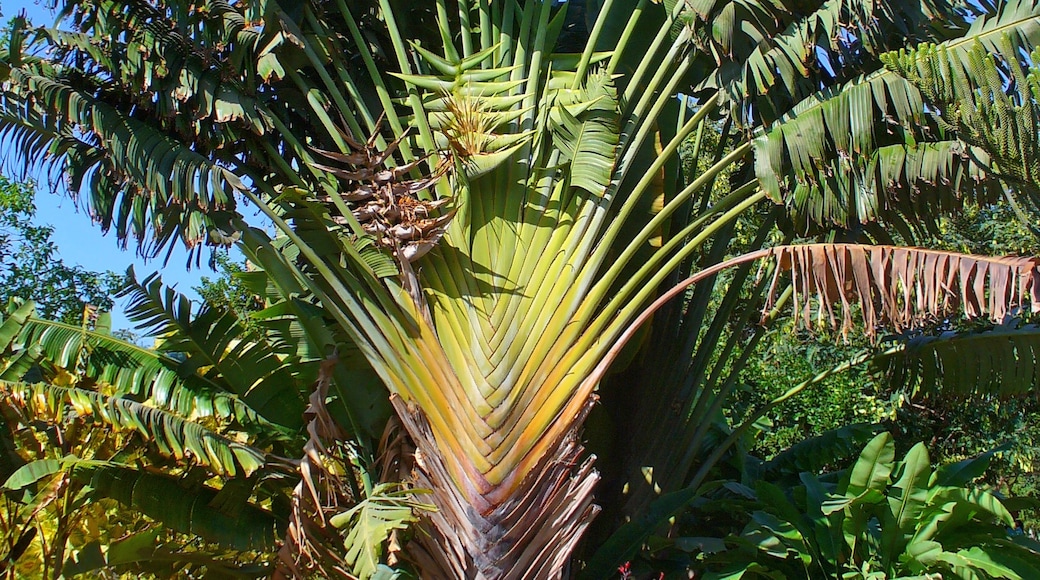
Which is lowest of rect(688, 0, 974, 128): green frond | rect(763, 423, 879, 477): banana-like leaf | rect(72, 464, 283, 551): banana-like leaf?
rect(763, 423, 879, 477): banana-like leaf

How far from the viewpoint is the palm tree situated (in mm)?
4734

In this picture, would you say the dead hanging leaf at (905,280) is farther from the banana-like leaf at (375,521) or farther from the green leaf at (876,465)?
Result: the banana-like leaf at (375,521)

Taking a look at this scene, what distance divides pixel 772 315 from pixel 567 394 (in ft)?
6.07

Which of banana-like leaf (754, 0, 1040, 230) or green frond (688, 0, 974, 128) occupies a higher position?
green frond (688, 0, 974, 128)

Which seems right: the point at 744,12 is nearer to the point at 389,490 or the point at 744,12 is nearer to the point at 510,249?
the point at 510,249

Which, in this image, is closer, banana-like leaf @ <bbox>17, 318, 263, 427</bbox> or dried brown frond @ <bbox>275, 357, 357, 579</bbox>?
dried brown frond @ <bbox>275, 357, 357, 579</bbox>

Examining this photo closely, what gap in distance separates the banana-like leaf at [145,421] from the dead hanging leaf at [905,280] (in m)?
3.27

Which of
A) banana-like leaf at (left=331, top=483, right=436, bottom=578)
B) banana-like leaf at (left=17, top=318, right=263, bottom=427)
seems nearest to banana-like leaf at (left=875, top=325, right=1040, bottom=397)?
banana-like leaf at (left=331, top=483, right=436, bottom=578)

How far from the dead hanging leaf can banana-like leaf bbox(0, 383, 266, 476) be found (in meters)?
3.27

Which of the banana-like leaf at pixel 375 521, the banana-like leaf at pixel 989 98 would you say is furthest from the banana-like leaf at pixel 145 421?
the banana-like leaf at pixel 989 98

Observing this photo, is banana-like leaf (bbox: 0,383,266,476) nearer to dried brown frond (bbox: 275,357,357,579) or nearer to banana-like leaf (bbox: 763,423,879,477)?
dried brown frond (bbox: 275,357,357,579)

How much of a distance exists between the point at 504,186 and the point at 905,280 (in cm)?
235

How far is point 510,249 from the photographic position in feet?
17.3

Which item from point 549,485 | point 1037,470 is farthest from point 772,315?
point 1037,470
